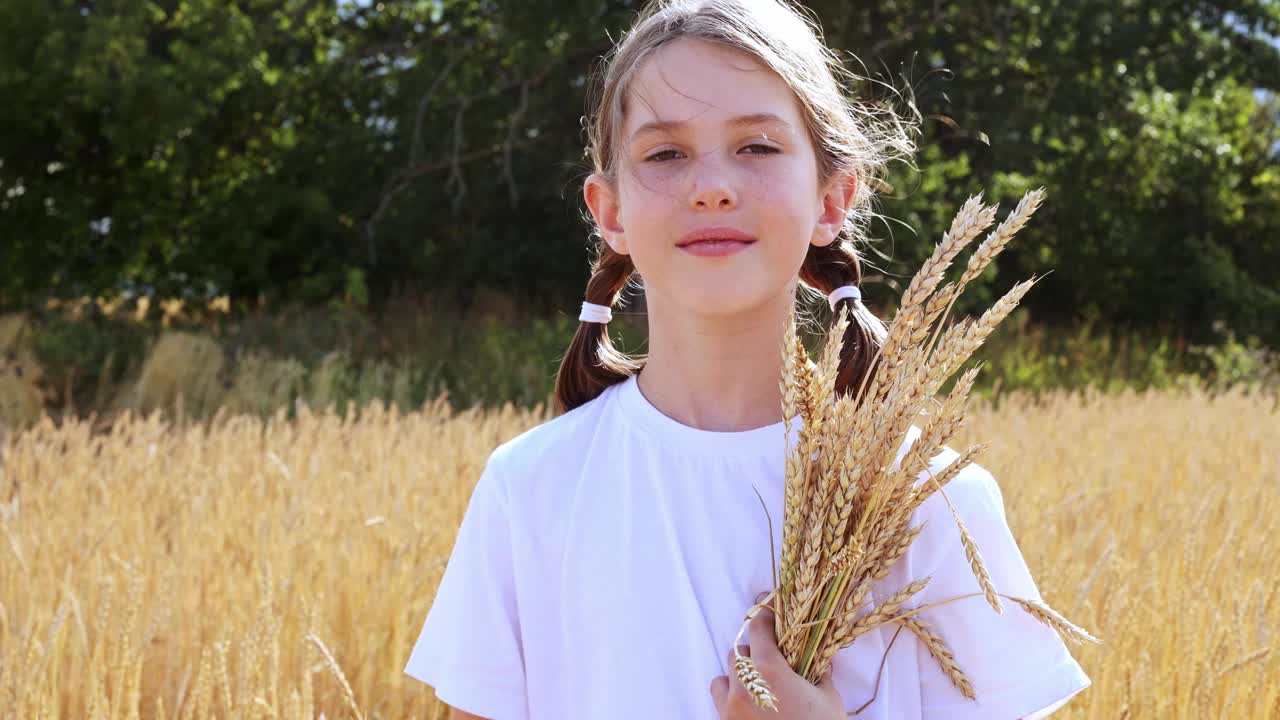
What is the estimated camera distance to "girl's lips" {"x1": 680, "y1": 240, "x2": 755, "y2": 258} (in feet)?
4.55

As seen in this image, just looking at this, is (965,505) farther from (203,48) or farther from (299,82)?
(299,82)

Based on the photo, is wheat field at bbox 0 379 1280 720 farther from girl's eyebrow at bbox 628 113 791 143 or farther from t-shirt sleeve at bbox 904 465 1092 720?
girl's eyebrow at bbox 628 113 791 143

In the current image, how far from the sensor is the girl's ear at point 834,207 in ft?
5.26

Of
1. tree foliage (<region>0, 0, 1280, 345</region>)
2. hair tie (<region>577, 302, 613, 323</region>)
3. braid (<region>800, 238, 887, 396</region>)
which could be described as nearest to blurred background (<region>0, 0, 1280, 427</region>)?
tree foliage (<region>0, 0, 1280, 345</region>)

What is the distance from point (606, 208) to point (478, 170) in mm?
11944

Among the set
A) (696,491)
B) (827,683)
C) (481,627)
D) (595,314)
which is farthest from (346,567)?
(827,683)

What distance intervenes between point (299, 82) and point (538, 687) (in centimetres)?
1294

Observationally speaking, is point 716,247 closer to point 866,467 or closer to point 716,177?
point 716,177

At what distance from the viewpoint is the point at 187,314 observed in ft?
41.6

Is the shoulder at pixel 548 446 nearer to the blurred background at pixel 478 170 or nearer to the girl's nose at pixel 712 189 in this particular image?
the girl's nose at pixel 712 189

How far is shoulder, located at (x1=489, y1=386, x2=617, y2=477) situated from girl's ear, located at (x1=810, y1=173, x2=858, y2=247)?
0.40 meters

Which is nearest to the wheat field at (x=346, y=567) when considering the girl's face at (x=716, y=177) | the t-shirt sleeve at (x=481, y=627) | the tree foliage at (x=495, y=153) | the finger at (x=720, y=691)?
the t-shirt sleeve at (x=481, y=627)

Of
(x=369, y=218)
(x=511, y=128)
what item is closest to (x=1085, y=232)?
(x=511, y=128)

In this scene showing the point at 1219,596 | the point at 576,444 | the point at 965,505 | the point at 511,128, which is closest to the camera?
the point at 965,505
